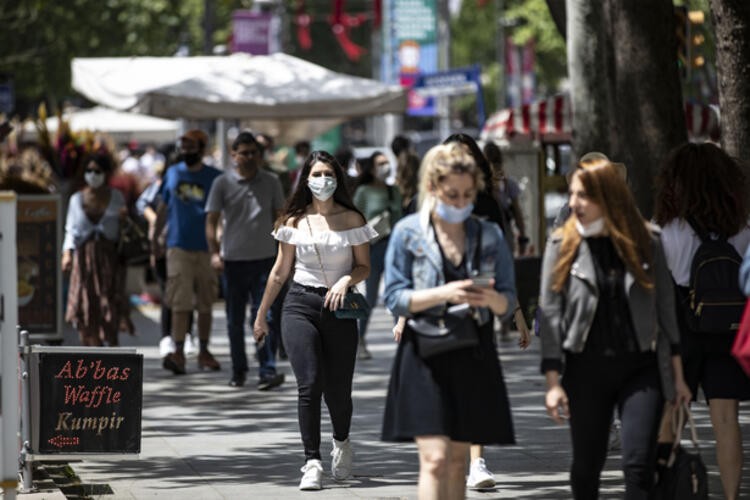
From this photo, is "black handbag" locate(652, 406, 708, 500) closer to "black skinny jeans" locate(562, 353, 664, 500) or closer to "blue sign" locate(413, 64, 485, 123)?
"black skinny jeans" locate(562, 353, 664, 500)

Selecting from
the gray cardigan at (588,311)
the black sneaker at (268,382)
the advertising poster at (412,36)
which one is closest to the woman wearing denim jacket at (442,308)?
the gray cardigan at (588,311)

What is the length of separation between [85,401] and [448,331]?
273 centimetres

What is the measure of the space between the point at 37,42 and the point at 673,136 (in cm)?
3918

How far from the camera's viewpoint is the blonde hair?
6750mm

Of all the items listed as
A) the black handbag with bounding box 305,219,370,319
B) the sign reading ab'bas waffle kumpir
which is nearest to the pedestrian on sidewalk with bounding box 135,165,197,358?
the black handbag with bounding box 305,219,370,319

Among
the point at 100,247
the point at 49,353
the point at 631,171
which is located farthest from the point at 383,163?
the point at 49,353

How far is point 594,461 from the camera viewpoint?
674 centimetres

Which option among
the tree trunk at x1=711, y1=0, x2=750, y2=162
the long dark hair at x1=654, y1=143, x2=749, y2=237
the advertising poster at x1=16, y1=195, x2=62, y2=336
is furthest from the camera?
the advertising poster at x1=16, y1=195, x2=62, y2=336

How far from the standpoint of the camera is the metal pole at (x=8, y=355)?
6.89m

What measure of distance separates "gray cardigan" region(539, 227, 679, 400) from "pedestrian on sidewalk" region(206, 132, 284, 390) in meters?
6.87

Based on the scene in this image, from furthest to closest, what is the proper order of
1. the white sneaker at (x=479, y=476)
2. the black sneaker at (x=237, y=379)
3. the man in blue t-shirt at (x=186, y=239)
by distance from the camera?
the man in blue t-shirt at (x=186, y=239)
the black sneaker at (x=237, y=379)
the white sneaker at (x=479, y=476)

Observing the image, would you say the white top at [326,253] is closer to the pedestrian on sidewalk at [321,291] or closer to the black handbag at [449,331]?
the pedestrian on sidewalk at [321,291]

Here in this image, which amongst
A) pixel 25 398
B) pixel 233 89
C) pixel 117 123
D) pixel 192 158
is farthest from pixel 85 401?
pixel 117 123

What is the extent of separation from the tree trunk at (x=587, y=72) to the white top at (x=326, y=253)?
436 cm
